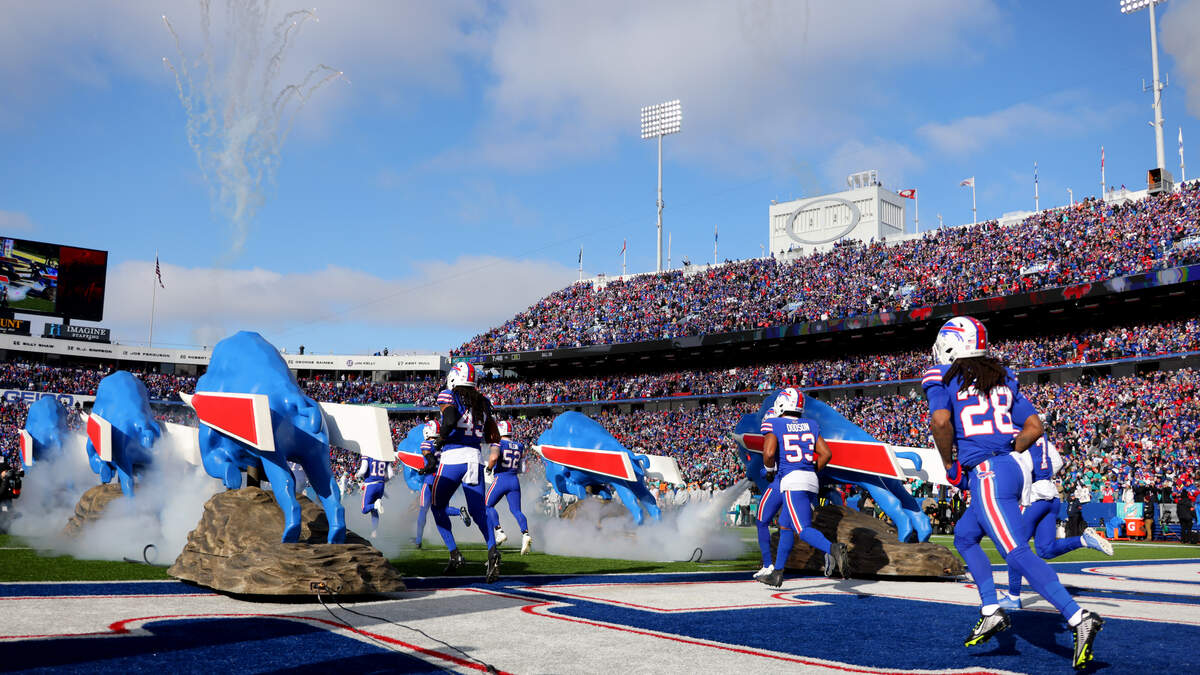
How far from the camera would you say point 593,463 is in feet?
51.0

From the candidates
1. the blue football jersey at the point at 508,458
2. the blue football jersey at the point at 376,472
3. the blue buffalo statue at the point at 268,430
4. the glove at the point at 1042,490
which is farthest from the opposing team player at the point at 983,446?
the blue football jersey at the point at 376,472

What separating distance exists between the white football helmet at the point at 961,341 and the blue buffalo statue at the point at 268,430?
16.2ft

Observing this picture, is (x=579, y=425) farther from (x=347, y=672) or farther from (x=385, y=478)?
(x=347, y=672)

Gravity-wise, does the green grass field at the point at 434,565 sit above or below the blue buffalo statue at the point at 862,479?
below

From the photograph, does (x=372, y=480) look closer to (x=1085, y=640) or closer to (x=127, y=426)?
(x=127, y=426)

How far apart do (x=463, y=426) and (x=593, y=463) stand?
258 inches

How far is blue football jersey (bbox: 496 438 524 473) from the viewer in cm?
1027

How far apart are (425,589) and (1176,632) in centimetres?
581

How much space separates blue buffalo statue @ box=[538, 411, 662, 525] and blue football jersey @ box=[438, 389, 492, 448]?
624cm

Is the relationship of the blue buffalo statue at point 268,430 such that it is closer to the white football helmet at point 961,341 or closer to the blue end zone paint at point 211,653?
the blue end zone paint at point 211,653

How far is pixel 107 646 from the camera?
4.82m

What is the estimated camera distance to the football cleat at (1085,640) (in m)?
4.50

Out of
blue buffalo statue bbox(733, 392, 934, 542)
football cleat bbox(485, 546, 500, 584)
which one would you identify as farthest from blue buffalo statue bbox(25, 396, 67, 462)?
blue buffalo statue bbox(733, 392, 934, 542)

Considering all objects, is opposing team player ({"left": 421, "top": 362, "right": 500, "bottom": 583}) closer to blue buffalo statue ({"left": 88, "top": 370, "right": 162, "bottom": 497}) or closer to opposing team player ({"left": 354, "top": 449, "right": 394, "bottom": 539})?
opposing team player ({"left": 354, "top": 449, "right": 394, "bottom": 539})
